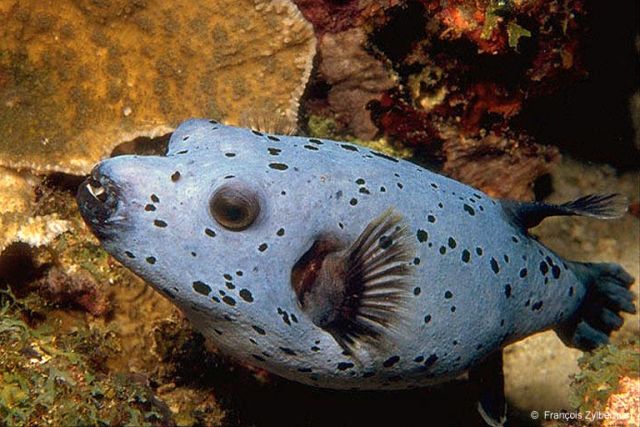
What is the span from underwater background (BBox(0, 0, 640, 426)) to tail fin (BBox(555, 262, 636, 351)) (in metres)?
0.19

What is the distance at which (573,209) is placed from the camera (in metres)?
3.64

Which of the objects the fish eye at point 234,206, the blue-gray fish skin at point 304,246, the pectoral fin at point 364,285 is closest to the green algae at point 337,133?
the blue-gray fish skin at point 304,246

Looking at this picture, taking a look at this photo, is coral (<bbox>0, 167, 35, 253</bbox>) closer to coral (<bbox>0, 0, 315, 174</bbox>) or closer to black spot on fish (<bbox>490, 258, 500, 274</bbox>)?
coral (<bbox>0, 0, 315, 174</bbox>)

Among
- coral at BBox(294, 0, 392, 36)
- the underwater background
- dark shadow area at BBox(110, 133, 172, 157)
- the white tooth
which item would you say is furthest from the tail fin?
the white tooth

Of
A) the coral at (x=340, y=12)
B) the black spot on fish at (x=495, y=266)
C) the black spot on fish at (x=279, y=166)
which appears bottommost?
the black spot on fish at (x=495, y=266)

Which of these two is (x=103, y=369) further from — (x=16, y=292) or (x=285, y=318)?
(x=285, y=318)

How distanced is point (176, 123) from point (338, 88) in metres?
1.30

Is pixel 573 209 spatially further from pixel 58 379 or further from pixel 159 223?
pixel 58 379

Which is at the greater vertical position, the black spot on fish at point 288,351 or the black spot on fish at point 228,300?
the black spot on fish at point 228,300

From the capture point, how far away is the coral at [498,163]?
14.6 feet

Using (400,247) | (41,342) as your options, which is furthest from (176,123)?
(400,247)

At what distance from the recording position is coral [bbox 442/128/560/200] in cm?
446

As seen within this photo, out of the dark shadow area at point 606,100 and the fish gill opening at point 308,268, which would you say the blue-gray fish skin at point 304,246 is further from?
the dark shadow area at point 606,100

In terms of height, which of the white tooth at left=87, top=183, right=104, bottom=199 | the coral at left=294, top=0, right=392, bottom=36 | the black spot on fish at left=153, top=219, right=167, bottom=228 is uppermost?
the coral at left=294, top=0, right=392, bottom=36
